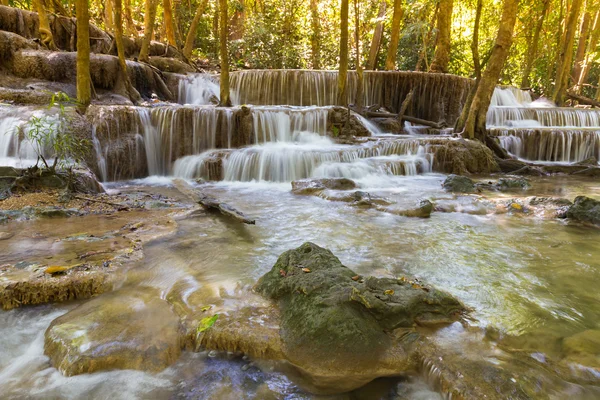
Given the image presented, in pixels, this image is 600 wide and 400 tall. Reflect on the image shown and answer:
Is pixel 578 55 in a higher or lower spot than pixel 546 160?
higher

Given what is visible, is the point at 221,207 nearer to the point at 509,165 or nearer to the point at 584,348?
the point at 584,348

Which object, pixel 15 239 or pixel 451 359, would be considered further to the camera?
pixel 15 239

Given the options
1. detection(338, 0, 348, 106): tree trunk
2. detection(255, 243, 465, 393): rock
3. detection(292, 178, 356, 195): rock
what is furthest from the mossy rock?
detection(338, 0, 348, 106): tree trunk

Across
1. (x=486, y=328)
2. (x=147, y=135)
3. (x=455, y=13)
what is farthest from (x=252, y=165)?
(x=455, y=13)

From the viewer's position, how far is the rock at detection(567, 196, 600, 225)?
5582 millimetres

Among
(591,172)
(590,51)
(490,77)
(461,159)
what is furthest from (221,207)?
(590,51)

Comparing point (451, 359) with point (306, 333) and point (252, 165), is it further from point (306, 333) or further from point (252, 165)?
point (252, 165)

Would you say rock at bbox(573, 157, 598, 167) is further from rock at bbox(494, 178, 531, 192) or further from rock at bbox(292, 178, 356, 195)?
rock at bbox(292, 178, 356, 195)

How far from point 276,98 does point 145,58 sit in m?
5.23

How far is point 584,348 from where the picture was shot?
2520mm

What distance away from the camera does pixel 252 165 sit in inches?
376

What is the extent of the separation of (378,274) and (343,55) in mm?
10222

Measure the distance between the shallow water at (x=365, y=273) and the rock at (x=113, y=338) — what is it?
0.07 m

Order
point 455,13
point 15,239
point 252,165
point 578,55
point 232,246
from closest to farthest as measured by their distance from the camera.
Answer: point 15,239, point 232,246, point 252,165, point 578,55, point 455,13
